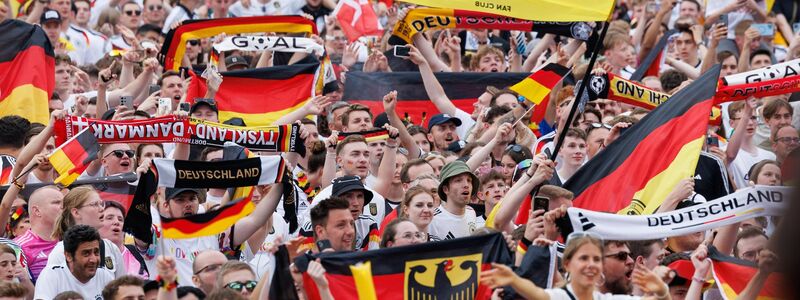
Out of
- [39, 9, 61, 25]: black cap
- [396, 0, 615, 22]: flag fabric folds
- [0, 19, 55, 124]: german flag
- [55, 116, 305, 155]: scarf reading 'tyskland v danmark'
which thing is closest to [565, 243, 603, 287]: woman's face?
[55, 116, 305, 155]: scarf reading 'tyskland v danmark'

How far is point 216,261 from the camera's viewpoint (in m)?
7.52

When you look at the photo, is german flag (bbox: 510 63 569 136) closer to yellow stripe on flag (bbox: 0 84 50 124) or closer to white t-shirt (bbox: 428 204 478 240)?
white t-shirt (bbox: 428 204 478 240)

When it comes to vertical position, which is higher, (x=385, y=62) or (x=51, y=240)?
(x=385, y=62)

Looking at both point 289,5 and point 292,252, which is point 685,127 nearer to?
point 292,252

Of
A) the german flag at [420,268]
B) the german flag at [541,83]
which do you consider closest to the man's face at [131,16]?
the german flag at [541,83]

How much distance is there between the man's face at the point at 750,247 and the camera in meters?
8.01

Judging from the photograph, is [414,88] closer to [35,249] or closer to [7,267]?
[35,249]

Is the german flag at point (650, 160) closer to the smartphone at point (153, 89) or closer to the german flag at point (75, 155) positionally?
the german flag at point (75, 155)

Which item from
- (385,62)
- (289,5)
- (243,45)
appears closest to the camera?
(243,45)

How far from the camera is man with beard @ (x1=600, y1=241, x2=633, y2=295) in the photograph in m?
7.04

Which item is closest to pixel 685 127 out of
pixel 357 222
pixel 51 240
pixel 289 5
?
pixel 357 222

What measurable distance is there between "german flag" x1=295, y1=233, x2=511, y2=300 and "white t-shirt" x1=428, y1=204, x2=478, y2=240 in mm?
1934

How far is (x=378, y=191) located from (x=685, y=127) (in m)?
2.54

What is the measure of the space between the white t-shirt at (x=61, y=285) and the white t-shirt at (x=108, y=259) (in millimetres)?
47
